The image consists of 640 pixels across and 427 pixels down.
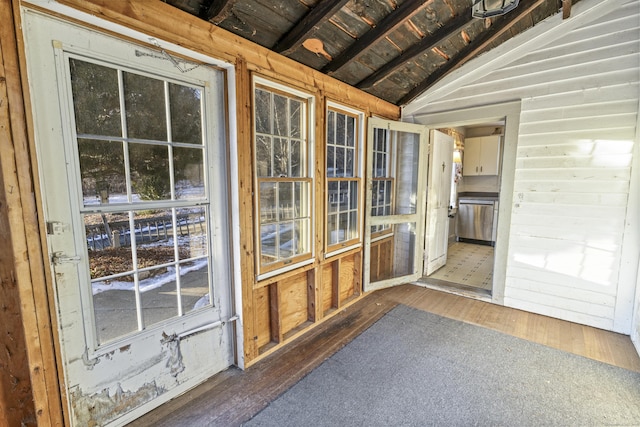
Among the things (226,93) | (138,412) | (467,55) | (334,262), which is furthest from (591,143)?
(138,412)

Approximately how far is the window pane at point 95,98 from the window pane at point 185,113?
301mm

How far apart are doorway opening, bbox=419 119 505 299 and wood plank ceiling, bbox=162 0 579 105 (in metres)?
1.27

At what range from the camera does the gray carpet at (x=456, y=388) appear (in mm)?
1731

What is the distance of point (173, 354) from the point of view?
1.89m

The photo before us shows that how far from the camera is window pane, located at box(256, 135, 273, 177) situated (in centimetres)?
224

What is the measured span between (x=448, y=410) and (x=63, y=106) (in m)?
2.76

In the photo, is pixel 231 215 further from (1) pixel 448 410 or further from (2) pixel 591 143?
(2) pixel 591 143

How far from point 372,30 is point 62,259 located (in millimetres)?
2616

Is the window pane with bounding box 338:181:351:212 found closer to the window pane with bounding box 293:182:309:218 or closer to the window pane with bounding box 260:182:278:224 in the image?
the window pane with bounding box 293:182:309:218

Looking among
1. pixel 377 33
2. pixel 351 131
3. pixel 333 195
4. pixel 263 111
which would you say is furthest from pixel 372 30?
pixel 333 195

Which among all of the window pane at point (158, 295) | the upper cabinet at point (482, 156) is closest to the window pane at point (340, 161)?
the window pane at point (158, 295)

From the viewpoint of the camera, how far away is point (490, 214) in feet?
19.4

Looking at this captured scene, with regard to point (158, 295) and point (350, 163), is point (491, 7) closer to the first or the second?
point (350, 163)

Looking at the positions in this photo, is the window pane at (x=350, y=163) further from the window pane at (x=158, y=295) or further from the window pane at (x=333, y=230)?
the window pane at (x=158, y=295)
